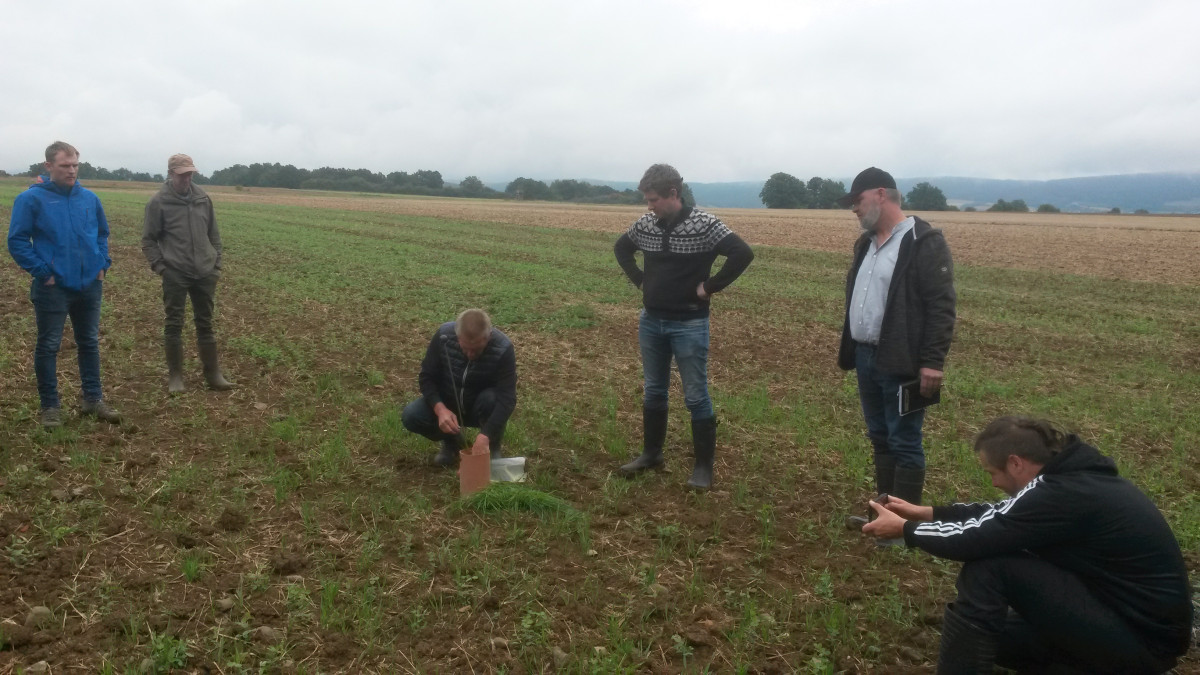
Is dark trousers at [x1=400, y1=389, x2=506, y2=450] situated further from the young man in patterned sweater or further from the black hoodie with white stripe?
the black hoodie with white stripe

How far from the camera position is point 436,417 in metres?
5.61

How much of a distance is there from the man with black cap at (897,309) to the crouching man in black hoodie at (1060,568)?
3.42 ft

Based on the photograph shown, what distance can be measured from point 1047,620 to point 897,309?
1737mm

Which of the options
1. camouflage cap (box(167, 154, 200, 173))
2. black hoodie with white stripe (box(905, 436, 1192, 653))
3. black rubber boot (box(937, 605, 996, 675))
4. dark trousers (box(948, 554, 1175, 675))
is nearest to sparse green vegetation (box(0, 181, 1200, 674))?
black rubber boot (box(937, 605, 996, 675))

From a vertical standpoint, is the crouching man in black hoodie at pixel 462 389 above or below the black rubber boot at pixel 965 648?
above

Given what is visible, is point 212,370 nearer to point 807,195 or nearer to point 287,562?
point 287,562

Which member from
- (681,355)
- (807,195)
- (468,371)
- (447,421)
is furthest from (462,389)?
(807,195)

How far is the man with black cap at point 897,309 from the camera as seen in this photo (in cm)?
436

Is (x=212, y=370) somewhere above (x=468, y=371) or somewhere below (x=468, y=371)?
below

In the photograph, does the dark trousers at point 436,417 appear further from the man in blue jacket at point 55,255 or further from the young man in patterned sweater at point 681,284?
the man in blue jacket at point 55,255

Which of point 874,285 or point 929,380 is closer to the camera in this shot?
point 929,380

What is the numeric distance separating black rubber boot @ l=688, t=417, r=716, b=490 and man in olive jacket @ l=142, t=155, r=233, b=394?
4.33m

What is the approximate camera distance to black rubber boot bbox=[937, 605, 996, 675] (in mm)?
3205

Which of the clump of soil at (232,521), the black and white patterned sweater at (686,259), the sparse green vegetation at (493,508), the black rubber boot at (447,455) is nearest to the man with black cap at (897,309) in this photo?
the sparse green vegetation at (493,508)
